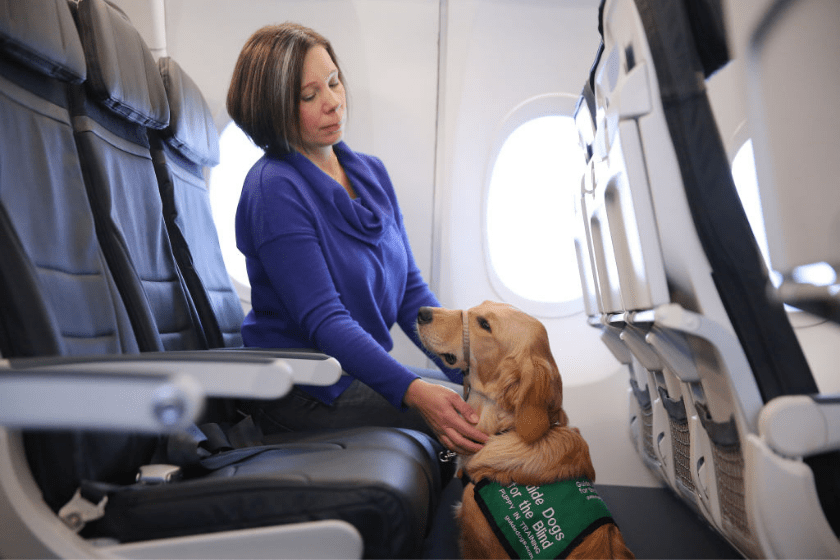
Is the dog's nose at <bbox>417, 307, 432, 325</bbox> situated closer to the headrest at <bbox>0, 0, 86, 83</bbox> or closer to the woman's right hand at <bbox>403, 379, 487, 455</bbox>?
the woman's right hand at <bbox>403, 379, 487, 455</bbox>

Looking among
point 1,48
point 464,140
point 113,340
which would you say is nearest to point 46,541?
point 113,340

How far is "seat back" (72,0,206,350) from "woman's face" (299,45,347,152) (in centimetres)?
48

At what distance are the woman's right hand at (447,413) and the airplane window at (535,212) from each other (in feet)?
5.03

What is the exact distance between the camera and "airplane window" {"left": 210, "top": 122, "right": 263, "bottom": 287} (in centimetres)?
317

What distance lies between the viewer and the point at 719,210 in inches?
41.0

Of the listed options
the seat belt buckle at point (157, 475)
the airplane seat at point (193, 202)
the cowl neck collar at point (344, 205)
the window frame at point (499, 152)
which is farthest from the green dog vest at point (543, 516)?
the window frame at point (499, 152)

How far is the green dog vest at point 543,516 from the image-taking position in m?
1.32

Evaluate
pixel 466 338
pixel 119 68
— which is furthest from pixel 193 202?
pixel 466 338

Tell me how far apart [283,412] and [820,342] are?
5.21 ft

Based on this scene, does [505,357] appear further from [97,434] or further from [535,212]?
[535,212]

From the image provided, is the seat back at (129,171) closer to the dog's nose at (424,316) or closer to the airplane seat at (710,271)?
the dog's nose at (424,316)

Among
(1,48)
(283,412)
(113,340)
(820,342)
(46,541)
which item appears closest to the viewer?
(46,541)

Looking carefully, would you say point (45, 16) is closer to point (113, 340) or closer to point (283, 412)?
point (113, 340)

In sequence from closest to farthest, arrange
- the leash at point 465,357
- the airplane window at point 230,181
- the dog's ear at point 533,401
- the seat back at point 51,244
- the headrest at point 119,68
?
the seat back at point 51,244
the dog's ear at point 533,401
the headrest at point 119,68
the leash at point 465,357
the airplane window at point 230,181
